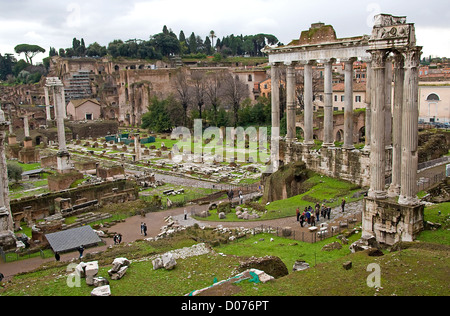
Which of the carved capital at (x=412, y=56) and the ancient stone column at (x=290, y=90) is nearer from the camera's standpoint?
the carved capital at (x=412, y=56)

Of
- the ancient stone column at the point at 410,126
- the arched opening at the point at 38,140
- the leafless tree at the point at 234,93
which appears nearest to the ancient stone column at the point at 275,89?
the ancient stone column at the point at 410,126

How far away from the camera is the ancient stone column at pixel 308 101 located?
887 inches

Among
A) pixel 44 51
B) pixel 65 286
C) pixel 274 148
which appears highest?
pixel 44 51

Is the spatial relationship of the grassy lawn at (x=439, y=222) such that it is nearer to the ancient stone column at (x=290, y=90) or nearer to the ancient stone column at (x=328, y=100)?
the ancient stone column at (x=328, y=100)

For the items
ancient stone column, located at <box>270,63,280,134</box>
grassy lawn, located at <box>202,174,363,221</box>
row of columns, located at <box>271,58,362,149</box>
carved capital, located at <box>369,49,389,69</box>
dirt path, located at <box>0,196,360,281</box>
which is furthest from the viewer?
ancient stone column, located at <box>270,63,280,134</box>

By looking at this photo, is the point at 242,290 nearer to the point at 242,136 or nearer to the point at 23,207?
the point at 23,207

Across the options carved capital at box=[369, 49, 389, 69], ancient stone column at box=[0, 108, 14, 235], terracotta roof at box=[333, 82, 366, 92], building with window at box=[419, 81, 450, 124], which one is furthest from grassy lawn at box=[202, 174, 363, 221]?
building with window at box=[419, 81, 450, 124]

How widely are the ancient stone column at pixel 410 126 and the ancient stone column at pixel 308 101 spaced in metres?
9.77

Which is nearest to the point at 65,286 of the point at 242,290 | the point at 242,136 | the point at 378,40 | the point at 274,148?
the point at 242,290

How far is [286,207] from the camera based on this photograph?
65.4 ft

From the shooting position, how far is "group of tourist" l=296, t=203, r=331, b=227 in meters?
16.9

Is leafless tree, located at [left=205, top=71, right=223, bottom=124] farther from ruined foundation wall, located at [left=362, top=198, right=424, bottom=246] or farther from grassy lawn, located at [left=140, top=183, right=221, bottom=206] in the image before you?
ruined foundation wall, located at [left=362, top=198, right=424, bottom=246]

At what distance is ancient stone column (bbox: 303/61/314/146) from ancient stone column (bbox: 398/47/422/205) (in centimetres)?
977

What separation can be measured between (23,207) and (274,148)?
44.6 ft
